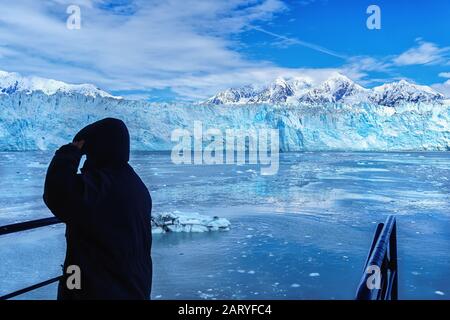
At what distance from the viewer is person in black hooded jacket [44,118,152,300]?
95 cm

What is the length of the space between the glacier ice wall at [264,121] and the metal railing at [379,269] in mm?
27436

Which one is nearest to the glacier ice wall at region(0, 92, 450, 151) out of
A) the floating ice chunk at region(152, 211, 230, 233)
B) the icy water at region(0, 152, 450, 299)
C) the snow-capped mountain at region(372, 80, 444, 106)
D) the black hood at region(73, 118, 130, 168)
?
the icy water at region(0, 152, 450, 299)

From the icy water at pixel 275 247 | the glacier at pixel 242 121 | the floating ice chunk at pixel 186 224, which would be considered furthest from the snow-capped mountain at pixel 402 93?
the floating ice chunk at pixel 186 224

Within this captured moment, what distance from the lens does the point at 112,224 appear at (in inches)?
39.3

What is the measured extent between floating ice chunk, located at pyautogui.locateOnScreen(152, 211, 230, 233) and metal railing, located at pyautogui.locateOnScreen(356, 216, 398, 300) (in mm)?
5197

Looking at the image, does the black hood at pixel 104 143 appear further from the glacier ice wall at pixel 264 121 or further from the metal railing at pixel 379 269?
the glacier ice wall at pixel 264 121

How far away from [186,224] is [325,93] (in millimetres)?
80508

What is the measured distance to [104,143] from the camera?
40.9 inches

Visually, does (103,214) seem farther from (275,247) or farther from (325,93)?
(325,93)

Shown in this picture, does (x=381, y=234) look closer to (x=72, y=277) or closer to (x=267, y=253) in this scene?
(x=72, y=277)

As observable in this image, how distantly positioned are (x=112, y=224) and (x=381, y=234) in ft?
2.26

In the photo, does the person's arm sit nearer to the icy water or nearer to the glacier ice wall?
the icy water

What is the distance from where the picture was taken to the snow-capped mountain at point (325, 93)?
2603 inches

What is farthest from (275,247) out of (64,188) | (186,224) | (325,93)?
(325,93)
